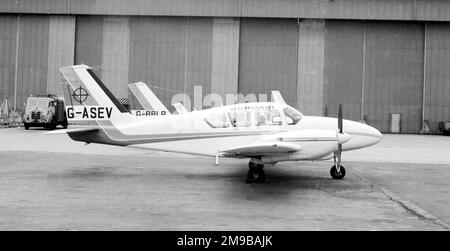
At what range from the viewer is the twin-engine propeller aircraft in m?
13.1

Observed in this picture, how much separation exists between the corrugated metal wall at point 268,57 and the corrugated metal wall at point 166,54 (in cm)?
338

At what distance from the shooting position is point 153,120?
14055 millimetres

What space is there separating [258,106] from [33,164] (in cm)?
798

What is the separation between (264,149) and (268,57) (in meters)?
32.1

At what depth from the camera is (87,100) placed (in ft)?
45.9

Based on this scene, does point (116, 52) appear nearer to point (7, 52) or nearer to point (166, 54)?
point (166, 54)

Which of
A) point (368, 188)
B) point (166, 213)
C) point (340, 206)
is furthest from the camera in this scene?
point (368, 188)

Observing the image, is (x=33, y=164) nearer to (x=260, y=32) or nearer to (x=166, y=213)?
(x=166, y=213)

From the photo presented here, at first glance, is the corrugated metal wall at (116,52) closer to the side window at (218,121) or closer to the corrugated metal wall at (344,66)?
the corrugated metal wall at (344,66)

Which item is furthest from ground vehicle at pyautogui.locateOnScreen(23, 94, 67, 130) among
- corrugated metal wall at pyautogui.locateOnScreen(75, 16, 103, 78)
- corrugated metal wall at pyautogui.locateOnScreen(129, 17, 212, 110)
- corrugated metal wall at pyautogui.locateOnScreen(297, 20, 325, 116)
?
corrugated metal wall at pyautogui.locateOnScreen(297, 20, 325, 116)

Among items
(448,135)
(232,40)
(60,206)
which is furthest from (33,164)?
(448,135)

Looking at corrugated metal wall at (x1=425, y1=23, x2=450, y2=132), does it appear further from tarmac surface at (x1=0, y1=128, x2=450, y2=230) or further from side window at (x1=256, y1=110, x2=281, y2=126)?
side window at (x1=256, y1=110, x2=281, y2=126)
